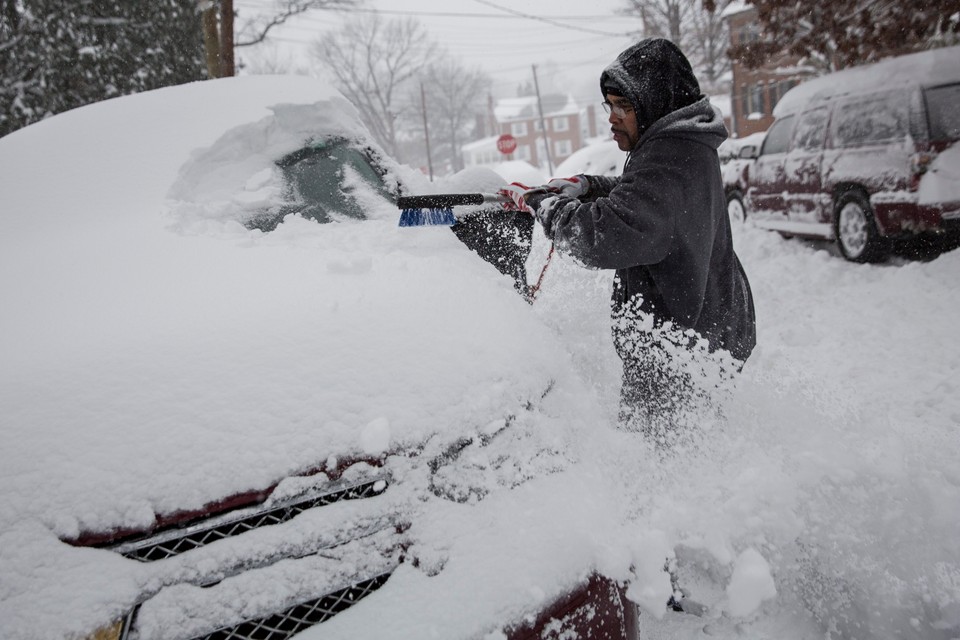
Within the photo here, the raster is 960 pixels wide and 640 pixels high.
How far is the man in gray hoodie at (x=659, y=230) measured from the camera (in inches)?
70.4

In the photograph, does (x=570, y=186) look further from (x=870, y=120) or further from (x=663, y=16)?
(x=663, y=16)

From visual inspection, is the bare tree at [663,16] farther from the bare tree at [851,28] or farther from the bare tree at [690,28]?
the bare tree at [851,28]

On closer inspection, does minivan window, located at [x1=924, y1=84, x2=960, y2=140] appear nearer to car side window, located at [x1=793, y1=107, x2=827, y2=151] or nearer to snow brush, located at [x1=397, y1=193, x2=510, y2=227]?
car side window, located at [x1=793, y1=107, x2=827, y2=151]

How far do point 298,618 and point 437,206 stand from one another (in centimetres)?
144

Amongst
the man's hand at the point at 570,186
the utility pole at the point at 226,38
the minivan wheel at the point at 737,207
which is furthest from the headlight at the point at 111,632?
the utility pole at the point at 226,38

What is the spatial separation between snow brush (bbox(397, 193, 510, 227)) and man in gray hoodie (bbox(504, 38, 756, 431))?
0.49ft

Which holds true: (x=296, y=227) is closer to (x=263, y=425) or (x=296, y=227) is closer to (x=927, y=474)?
(x=263, y=425)

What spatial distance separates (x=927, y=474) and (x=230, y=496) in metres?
2.45

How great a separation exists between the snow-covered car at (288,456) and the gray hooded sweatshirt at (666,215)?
1.22ft

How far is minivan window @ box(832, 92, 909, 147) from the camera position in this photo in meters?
5.59

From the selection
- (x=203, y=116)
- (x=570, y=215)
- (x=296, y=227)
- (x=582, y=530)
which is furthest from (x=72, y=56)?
(x=582, y=530)

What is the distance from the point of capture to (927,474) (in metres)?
2.17

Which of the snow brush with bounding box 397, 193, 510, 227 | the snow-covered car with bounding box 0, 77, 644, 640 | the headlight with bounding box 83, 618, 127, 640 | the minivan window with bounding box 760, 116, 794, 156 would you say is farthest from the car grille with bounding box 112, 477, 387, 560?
the minivan window with bounding box 760, 116, 794, 156

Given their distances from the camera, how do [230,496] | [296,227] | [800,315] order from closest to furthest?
[230,496] → [296,227] → [800,315]
